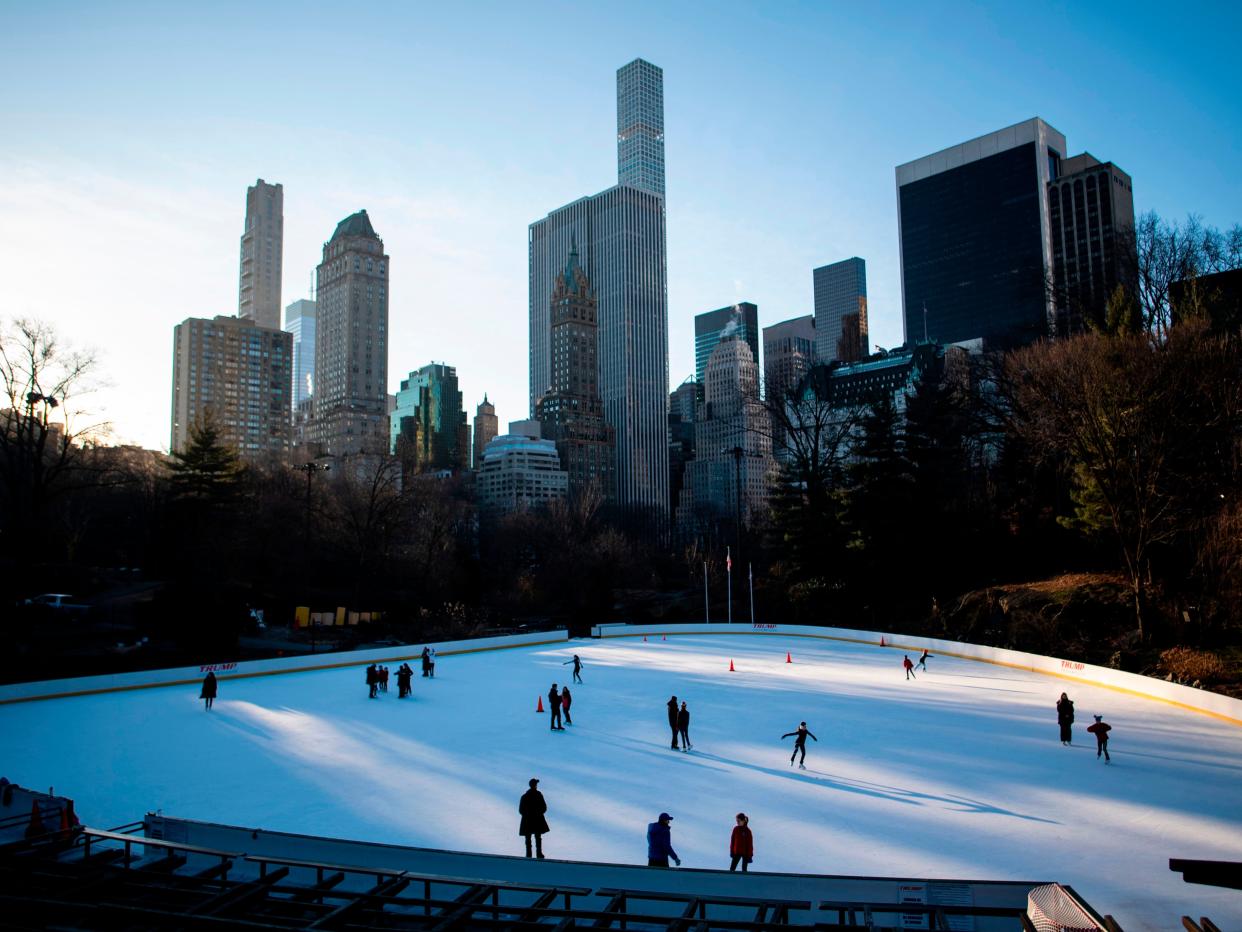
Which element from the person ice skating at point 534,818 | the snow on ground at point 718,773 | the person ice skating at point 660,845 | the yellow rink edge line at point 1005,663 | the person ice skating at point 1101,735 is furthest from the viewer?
the yellow rink edge line at point 1005,663

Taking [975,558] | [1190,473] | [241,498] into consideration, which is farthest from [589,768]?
[241,498]

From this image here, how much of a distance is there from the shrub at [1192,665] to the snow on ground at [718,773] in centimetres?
266

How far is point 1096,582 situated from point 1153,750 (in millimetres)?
21236

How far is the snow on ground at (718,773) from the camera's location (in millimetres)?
11797

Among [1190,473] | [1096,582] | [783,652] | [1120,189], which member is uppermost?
[1120,189]

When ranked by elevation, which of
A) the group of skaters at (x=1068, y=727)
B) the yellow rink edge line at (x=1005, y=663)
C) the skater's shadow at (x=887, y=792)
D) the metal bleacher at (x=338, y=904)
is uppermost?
the metal bleacher at (x=338, y=904)

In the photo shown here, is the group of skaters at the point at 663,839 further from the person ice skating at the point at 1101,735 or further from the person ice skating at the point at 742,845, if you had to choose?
the person ice skating at the point at 1101,735

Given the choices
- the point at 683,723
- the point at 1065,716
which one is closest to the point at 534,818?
the point at 683,723

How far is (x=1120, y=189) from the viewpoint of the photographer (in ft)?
561

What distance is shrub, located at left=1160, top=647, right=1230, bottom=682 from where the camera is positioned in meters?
25.6

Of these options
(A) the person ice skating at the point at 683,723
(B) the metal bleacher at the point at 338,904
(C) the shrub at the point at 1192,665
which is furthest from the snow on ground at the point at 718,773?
(B) the metal bleacher at the point at 338,904

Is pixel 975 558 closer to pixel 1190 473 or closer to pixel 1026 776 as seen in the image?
pixel 1190 473

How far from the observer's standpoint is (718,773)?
52.7 ft

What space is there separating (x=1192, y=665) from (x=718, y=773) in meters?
19.1
